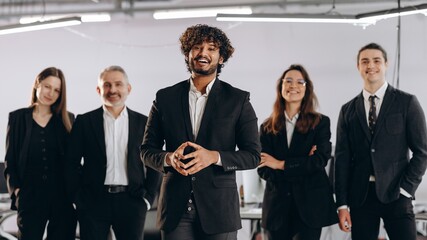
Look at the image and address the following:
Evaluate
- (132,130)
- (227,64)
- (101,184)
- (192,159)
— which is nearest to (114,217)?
(101,184)

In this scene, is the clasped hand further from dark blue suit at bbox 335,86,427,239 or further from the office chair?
the office chair

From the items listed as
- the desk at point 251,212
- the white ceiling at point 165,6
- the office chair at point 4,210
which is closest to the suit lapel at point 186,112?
the desk at point 251,212

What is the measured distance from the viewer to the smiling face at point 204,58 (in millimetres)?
2730

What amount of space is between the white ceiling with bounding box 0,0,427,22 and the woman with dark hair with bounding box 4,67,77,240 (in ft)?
12.1

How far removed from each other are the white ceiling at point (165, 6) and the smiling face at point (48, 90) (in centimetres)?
366

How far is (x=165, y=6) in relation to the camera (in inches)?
333

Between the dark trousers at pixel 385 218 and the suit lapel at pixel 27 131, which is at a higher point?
the suit lapel at pixel 27 131

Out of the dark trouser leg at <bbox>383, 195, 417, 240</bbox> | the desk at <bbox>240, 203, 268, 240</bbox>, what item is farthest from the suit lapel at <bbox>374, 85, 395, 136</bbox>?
the desk at <bbox>240, 203, 268, 240</bbox>

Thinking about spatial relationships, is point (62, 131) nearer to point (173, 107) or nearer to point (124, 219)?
point (124, 219)

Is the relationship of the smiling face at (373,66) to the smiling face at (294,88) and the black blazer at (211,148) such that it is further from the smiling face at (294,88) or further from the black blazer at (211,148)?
the black blazer at (211,148)

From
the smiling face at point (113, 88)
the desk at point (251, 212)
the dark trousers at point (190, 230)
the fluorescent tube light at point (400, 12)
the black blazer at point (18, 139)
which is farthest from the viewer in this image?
the desk at point (251, 212)

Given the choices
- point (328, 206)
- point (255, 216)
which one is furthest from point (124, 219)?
point (255, 216)

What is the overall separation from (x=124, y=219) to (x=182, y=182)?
1.37 meters

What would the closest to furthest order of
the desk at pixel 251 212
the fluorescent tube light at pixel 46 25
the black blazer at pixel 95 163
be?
the black blazer at pixel 95 163 < the desk at pixel 251 212 < the fluorescent tube light at pixel 46 25
